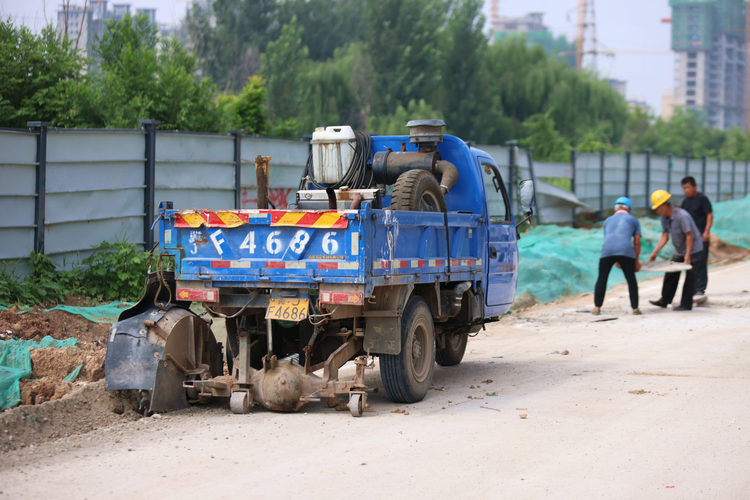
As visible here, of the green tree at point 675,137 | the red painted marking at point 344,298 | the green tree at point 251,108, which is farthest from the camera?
the green tree at point 675,137

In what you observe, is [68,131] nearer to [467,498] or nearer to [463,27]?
[467,498]

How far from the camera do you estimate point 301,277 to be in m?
6.41

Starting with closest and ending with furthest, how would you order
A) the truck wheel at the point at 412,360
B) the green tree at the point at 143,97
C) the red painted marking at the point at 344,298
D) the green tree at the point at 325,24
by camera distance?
1. the red painted marking at the point at 344,298
2. the truck wheel at the point at 412,360
3. the green tree at the point at 143,97
4. the green tree at the point at 325,24

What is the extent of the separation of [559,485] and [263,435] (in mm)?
2237

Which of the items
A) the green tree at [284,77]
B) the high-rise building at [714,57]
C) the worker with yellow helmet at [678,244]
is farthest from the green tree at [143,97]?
the high-rise building at [714,57]

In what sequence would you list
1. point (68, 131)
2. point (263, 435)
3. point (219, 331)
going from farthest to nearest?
point (68, 131), point (219, 331), point (263, 435)

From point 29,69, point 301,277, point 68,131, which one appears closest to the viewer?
point 301,277

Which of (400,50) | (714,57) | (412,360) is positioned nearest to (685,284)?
(412,360)

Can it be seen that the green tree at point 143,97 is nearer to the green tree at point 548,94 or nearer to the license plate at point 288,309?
the license plate at point 288,309

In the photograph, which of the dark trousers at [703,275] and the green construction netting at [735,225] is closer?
the dark trousers at [703,275]

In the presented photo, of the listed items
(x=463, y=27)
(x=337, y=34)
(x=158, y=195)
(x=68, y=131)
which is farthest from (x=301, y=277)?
(x=337, y=34)

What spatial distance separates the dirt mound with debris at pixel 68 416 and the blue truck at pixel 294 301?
0.69 ft

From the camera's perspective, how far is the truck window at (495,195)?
9082 millimetres

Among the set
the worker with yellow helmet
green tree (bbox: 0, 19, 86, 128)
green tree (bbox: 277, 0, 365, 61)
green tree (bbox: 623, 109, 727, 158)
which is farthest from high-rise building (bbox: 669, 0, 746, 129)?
green tree (bbox: 0, 19, 86, 128)
